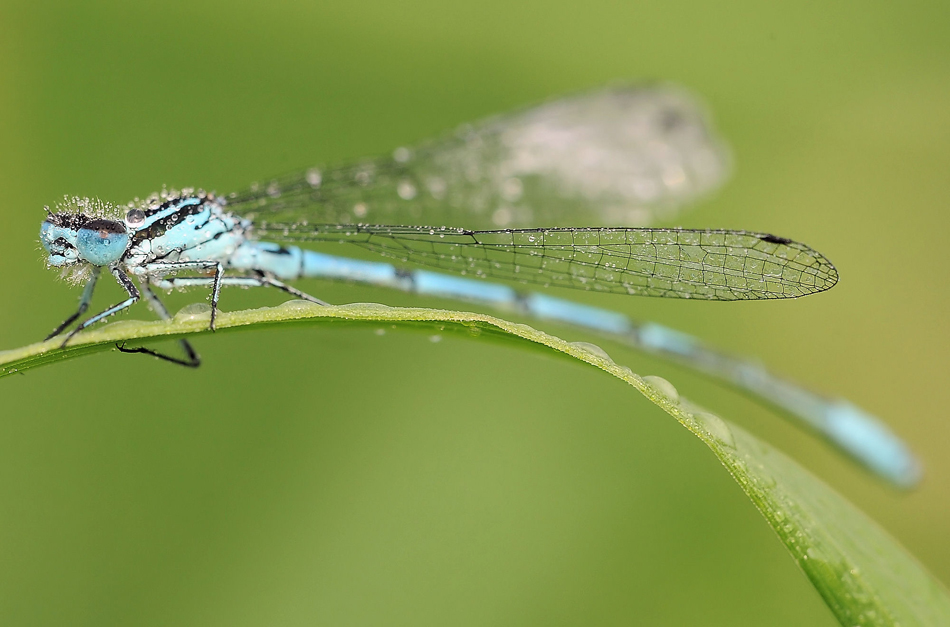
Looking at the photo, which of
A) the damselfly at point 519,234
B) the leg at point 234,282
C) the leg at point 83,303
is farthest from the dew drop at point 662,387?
the leg at point 83,303

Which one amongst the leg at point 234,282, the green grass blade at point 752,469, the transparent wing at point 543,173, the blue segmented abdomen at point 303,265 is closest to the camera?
the green grass blade at point 752,469

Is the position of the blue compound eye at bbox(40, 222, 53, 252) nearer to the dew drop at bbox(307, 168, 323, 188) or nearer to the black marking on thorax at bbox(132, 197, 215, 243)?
the black marking on thorax at bbox(132, 197, 215, 243)

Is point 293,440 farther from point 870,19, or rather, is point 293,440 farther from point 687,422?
point 870,19

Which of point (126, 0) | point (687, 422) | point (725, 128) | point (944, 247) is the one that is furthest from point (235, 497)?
point (944, 247)

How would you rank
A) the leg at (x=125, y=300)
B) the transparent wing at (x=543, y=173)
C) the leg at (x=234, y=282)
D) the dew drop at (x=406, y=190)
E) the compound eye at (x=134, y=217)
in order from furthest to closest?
the dew drop at (x=406, y=190) < the transparent wing at (x=543, y=173) < the compound eye at (x=134, y=217) < the leg at (x=234, y=282) < the leg at (x=125, y=300)

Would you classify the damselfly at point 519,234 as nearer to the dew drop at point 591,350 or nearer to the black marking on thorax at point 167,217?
the black marking on thorax at point 167,217

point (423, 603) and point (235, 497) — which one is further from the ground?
point (235, 497)

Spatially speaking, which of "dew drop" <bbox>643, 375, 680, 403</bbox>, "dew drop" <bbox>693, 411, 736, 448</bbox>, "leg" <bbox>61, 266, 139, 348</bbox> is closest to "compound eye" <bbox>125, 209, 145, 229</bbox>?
"leg" <bbox>61, 266, 139, 348</bbox>

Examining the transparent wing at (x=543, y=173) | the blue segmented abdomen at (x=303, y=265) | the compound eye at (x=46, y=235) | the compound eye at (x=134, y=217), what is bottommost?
the compound eye at (x=46, y=235)
